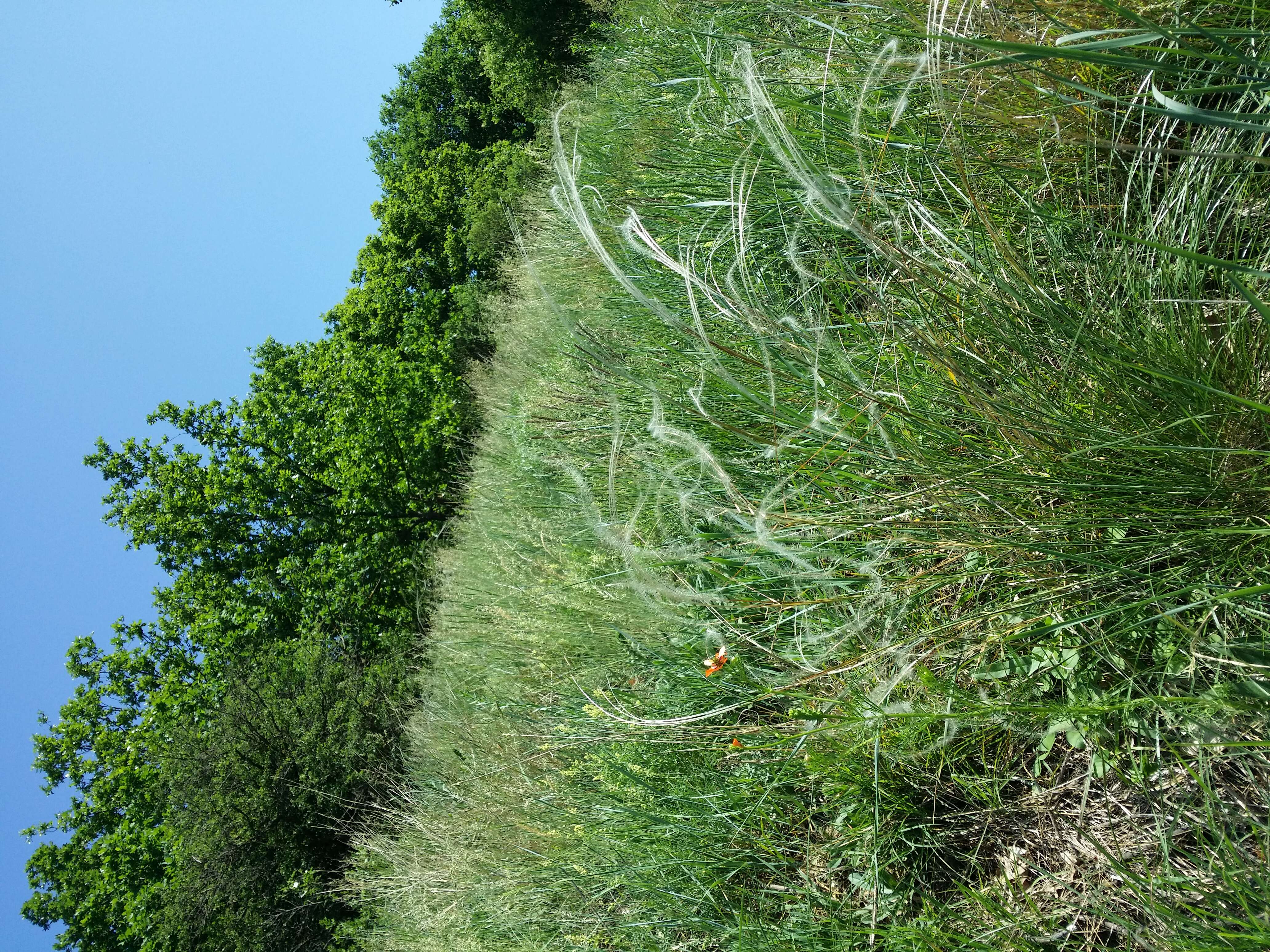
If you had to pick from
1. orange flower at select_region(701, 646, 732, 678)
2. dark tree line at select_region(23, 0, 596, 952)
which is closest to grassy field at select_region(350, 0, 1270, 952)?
orange flower at select_region(701, 646, 732, 678)

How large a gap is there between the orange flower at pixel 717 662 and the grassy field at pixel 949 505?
0.08 ft

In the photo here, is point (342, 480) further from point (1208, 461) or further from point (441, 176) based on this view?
point (1208, 461)

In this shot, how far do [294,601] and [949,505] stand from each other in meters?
11.9

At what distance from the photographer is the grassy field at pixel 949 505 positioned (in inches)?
53.0

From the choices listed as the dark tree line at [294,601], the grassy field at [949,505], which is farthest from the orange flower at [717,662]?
the dark tree line at [294,601]

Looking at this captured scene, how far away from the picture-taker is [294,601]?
11.9 m

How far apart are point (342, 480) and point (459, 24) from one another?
10.0 meters

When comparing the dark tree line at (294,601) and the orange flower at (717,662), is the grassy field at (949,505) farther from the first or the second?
the dark tree line at (294,601)

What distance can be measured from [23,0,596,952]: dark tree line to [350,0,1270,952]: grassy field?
19.2 feet

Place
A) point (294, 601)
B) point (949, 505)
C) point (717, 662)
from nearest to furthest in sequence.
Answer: point (949, 505) < point (717, 662) < point (294, 601)

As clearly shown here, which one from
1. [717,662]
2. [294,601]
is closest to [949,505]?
[717,662]

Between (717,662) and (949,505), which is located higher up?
(949,505)

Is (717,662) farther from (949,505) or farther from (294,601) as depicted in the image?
(294,601)

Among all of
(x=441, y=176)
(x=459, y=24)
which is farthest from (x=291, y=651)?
(x=459, y=24)
